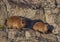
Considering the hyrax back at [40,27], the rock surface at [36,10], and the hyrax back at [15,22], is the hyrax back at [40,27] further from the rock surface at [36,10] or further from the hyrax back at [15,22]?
the hyrax back at [15,22]

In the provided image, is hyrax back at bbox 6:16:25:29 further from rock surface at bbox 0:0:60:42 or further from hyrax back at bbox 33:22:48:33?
hyrax back at bbox 33:22:48:33

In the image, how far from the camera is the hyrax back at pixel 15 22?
1996cm

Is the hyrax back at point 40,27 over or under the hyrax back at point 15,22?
under

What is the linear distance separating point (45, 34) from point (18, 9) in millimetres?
3137

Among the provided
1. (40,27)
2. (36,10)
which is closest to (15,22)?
(40,27)

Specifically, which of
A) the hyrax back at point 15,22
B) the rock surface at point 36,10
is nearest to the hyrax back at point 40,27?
the rock surface at point 36,10

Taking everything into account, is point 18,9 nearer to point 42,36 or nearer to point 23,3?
point 23,3

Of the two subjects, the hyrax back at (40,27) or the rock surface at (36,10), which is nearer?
the hyrax back at (40,27)

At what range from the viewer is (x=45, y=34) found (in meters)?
19.3

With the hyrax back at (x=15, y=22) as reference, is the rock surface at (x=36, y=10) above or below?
above

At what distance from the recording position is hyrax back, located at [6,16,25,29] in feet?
65.5

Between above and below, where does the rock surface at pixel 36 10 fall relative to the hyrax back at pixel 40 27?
above

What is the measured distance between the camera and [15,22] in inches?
793

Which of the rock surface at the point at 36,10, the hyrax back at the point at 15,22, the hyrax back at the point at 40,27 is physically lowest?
the hyrax back at the point at 40,27
